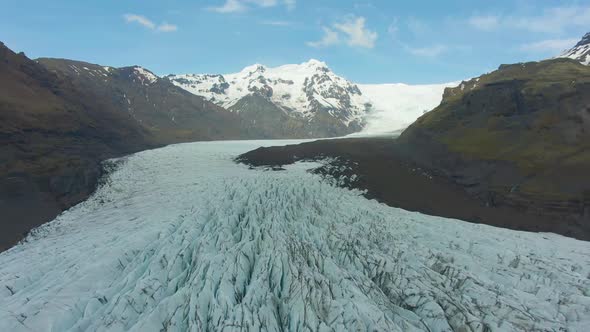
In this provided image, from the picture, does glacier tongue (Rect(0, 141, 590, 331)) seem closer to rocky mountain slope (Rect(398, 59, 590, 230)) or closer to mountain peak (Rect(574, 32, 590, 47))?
rocky mountain slope (Rect(398, 59, 590, 230))

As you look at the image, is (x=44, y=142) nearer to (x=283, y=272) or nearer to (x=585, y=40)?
(x=283, y=272)

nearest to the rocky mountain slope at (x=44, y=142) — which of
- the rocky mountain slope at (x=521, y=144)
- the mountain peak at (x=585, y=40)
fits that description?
the rocky mountain slope at (x=521, y=144)

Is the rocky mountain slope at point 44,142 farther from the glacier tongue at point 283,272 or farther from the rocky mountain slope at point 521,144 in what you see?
the rocky mountain slope at point 521,144

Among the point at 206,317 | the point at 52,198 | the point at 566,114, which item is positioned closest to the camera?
the point at 206,317

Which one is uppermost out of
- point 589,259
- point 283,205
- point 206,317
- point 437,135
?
point 437,135

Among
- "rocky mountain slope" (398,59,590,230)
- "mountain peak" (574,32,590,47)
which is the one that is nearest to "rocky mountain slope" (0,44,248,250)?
"rocky mountain slope" (398,59,590,230)

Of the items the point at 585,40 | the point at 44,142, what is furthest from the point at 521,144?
the point at 585,40

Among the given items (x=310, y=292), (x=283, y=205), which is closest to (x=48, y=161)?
(x=283, y=205)

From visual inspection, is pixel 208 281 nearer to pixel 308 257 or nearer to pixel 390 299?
pixel 308 257
